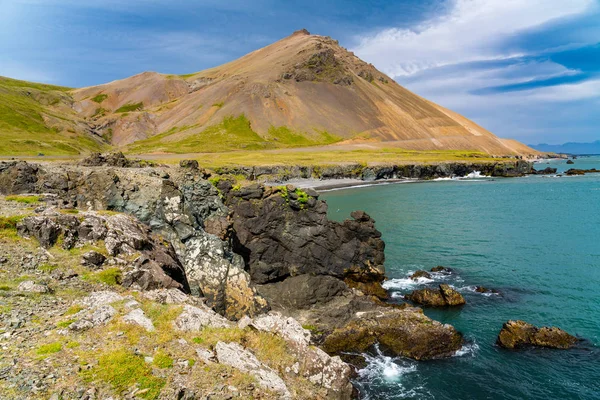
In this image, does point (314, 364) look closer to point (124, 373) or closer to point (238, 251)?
point (124, 373)

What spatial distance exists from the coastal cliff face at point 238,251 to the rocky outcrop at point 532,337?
4.17 metres

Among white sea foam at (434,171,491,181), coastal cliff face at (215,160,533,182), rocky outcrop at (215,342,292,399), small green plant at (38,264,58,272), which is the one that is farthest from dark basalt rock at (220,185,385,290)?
white sea foam at (434,171,491,181)

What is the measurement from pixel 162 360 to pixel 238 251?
2755cm

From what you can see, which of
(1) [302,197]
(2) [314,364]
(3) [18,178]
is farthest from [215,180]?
(2) [314,364]

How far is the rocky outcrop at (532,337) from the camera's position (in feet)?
93.8

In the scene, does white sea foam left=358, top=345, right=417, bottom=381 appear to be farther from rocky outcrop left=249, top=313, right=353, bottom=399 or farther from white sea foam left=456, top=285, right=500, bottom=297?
white sea foam left=456, top=285, right=500, bottom=297

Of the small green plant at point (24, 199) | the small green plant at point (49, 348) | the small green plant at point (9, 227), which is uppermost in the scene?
the small green plant at point (24, 199)

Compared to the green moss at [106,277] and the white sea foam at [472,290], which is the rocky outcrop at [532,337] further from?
the green moss at [106,277]

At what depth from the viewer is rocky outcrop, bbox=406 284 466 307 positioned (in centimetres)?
3688

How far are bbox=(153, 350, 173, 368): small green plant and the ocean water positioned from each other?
615 inches

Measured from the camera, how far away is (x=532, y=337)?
2898 centimetres

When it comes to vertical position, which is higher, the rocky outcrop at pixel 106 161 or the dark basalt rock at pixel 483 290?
the rocky outcrop at pixel 106 161

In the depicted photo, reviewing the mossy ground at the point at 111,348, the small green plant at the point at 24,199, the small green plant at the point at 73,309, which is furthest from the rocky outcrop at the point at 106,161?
the small green plant at the point at 73,309

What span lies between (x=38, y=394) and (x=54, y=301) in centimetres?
641
